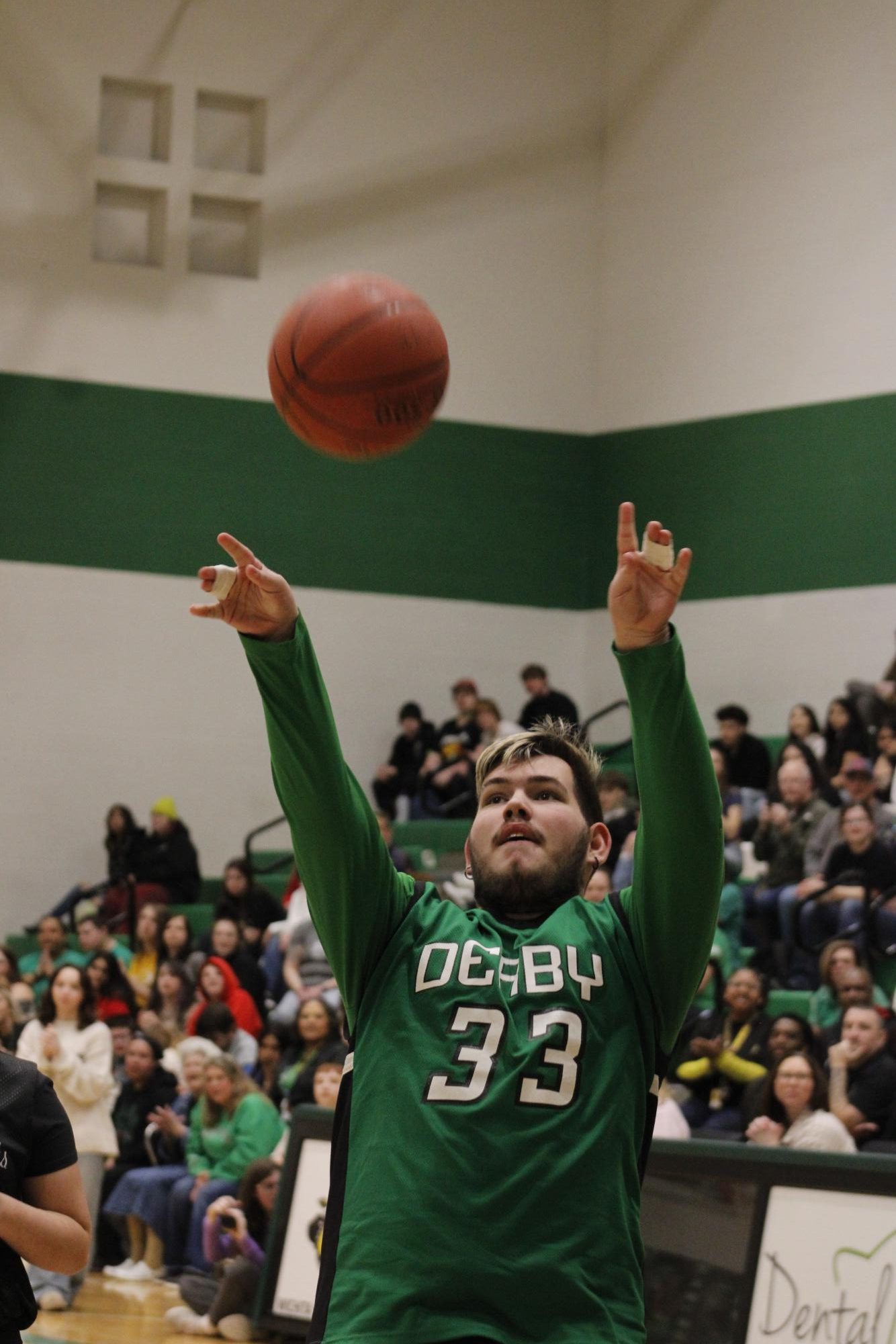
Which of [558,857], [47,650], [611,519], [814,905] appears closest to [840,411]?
[611,519]

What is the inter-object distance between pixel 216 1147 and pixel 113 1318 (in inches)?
44.4

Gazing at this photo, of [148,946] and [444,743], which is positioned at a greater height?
[444,743]

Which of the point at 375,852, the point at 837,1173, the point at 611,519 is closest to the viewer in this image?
the point at 375,852

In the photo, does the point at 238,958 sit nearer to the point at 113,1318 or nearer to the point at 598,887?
the point at 113,1318

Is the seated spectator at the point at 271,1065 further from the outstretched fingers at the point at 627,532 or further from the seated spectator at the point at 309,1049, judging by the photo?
the outstretched fingers at the point at 627,532

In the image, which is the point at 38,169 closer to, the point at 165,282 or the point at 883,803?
the point at 165,282

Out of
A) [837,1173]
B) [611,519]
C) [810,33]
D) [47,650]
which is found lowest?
[837,1173]

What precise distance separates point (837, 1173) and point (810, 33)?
11.7m

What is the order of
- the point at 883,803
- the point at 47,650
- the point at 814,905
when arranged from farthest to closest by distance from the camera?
the point at 47,650 < the point at 883,803 < the point at 814,905

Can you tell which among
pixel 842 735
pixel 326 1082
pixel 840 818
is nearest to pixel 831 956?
pixel 840 818

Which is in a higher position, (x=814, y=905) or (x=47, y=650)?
(x=47, y=650)

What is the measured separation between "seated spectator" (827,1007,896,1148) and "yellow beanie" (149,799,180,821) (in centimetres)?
834

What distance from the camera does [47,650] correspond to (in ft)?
52.5

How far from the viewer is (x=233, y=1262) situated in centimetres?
842
